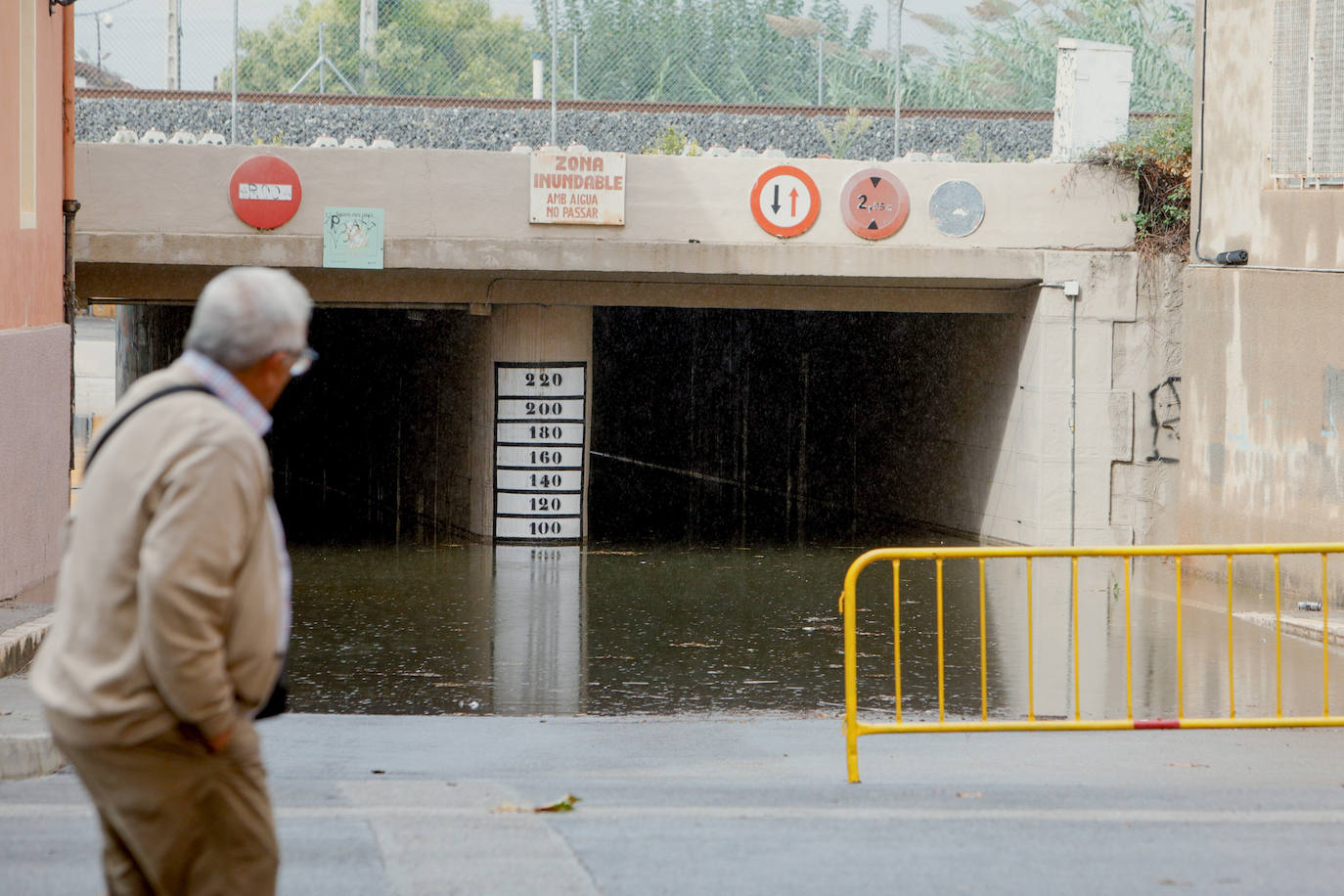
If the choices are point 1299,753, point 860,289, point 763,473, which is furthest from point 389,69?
point 1299,753

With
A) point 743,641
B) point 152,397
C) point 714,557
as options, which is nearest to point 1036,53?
point 714,557

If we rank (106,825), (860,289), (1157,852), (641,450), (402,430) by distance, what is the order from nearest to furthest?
(106,825) → (1157,852) → (860,289) → (402,430) → (641,450)

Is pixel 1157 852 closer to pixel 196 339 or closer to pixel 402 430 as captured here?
pixel 196 339

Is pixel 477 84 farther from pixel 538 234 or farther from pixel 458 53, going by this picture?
pixel 538 234

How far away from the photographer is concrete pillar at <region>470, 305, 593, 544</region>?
16.8m

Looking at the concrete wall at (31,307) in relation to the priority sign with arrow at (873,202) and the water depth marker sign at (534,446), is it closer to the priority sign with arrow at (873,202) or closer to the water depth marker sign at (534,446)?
the water depth marker sign at (534,446)

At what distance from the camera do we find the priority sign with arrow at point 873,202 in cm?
1587

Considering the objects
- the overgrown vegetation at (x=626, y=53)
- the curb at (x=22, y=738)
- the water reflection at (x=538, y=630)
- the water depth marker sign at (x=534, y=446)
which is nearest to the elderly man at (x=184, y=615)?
the curb at (x=22, y=738)

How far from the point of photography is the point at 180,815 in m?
2.88

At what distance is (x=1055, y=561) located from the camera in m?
15.4

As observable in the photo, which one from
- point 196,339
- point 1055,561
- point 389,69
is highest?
point 389,69

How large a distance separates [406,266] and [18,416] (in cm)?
510

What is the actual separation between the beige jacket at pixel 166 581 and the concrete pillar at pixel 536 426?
13859mm

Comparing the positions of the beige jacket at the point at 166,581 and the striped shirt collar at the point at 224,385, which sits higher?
the striped shirt collar at the point at 224,385
